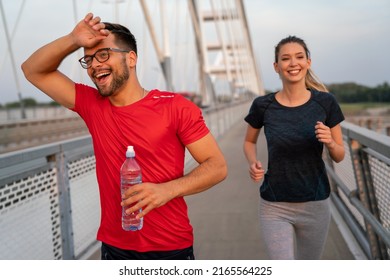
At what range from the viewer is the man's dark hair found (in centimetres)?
192

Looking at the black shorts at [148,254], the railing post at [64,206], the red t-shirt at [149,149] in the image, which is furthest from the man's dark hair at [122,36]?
the railing post at [64,206]

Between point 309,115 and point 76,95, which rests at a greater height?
point 76,95

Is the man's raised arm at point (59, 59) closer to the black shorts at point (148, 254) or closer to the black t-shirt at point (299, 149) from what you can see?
the black shorts at point (148, 254)

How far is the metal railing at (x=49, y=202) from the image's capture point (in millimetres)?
2908

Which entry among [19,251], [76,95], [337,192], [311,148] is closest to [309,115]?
[311,148]

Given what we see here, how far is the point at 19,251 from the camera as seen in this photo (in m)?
3.04

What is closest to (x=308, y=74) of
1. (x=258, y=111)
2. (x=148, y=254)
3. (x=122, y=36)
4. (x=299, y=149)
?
(x=258, y=111)

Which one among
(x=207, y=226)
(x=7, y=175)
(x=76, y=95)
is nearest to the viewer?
(x=76, y=95)

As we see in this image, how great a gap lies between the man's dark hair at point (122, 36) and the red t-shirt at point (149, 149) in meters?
0.20

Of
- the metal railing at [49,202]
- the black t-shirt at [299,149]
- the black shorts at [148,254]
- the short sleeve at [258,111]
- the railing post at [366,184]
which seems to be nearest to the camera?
the black shorts at [148,254]

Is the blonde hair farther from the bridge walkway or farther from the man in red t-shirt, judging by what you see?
the bridge walkway

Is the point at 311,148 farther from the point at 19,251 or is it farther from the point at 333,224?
the point at 333,224

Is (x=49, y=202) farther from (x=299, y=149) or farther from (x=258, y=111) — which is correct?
(x=299, y=149)
